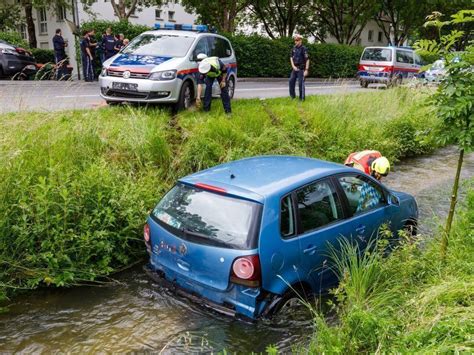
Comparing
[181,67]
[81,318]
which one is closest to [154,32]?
[181,67]

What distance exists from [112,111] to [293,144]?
12.4ft

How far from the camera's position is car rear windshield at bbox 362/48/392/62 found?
22.4 metres

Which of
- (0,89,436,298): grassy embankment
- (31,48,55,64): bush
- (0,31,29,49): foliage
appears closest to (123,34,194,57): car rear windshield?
(0,89,436,298): grassy embankment

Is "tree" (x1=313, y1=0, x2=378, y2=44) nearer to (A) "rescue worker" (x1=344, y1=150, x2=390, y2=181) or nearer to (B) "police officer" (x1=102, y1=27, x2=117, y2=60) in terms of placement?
(B) "police officer" (x1=102, y1=27, x2=117, y2=60)

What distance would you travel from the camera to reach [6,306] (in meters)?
5.00

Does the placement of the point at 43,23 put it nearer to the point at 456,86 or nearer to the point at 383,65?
the point at 383,65

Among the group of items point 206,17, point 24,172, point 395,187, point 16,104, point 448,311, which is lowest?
point 395,187

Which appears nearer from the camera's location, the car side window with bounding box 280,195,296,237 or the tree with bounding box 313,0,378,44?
the car side window with bounding box 280,195,296,237

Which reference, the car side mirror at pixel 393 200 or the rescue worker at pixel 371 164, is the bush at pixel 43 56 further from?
the car side mirror at pixel 393 200

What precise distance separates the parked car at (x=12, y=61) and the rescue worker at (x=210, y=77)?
9536 millimetres

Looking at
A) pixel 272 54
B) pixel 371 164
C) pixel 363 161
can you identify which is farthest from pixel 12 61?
pixel 371 164

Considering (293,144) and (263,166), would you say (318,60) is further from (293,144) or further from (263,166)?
(263,166)

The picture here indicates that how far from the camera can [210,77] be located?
10.3 meters

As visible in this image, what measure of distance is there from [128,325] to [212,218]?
1417 millimetres
